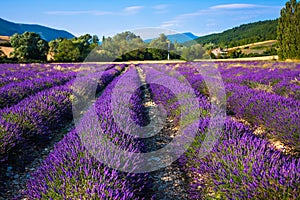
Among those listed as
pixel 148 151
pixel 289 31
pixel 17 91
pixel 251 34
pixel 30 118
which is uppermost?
pixel 251 34

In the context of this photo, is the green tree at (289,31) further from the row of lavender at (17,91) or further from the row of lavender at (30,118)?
the row of lavender at (30,118)

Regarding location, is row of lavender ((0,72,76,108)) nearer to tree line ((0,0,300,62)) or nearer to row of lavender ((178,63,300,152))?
row of lavender ((178,63,300,152))

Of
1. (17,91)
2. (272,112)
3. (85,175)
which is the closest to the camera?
(85,175)

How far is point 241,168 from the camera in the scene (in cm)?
215

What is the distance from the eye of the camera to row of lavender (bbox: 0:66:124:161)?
3.13m

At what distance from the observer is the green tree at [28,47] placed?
40219 mm

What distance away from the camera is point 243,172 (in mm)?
2082

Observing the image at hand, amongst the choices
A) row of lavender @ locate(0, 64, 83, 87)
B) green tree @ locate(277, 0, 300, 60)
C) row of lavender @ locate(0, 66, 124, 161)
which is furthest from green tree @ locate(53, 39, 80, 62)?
row of lavender @ locate(0, 66, 124, 161)

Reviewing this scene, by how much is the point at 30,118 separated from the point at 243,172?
3.02m

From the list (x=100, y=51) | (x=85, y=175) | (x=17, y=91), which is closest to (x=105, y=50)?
(x=100, y=51)

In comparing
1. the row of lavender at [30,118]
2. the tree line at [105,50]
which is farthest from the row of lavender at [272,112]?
the tree line at [105,50]

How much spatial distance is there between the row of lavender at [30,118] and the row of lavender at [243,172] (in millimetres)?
2074

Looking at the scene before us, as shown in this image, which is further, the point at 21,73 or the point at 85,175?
the point at 21,73

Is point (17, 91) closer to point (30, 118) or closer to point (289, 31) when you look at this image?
point (30, 118)
